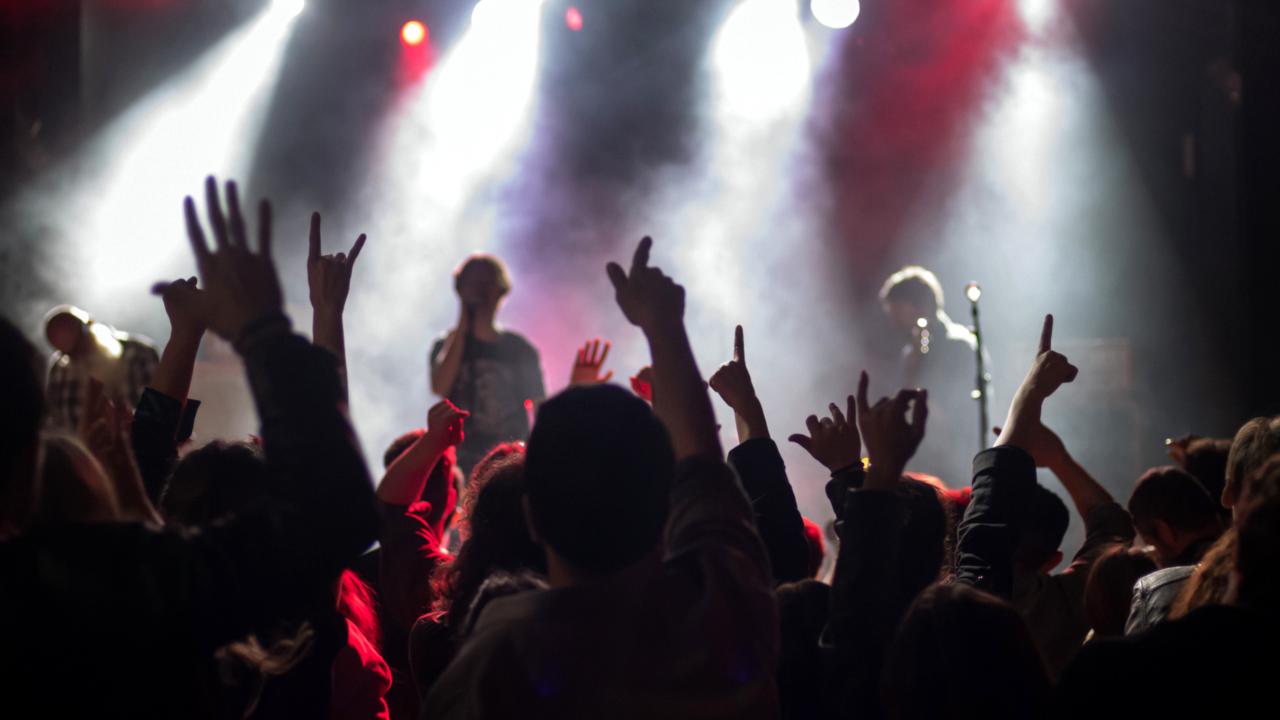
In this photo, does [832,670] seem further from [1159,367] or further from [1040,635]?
[1159,367]

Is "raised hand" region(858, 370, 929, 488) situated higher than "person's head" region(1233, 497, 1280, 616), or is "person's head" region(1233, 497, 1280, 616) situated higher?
"raised hand" region(858, 370, 929, 488)

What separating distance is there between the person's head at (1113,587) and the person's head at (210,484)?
1.76m

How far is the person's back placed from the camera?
1.19 m

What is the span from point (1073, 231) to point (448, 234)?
17.5 feet

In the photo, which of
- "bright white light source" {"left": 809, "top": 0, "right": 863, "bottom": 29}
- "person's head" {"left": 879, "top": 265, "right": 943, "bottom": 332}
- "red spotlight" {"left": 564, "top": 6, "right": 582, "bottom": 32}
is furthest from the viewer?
"red spotlight" {"left": 564, "top": 6, "right": 582, "bottom": 32}

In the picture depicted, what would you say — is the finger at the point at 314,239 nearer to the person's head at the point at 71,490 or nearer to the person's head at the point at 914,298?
the person's head at the point at 71,490

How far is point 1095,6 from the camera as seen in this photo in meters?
8.16

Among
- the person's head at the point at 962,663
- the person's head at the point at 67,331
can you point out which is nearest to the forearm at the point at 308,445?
the person's head at the point at 962,663

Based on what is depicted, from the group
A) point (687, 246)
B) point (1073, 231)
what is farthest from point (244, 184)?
point (1073, 231)

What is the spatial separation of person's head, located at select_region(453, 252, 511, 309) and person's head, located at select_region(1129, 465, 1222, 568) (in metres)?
3.62


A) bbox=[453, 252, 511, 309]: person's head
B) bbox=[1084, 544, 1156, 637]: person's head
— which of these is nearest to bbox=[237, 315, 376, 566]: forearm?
bbox=[1084, 544, 1156, 637]: person's head

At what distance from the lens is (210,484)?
1633mm

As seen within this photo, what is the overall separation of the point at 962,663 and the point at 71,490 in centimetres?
107

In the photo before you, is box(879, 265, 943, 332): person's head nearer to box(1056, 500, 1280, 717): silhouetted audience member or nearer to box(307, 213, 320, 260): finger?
box(307, 213, 320, 260): finger
